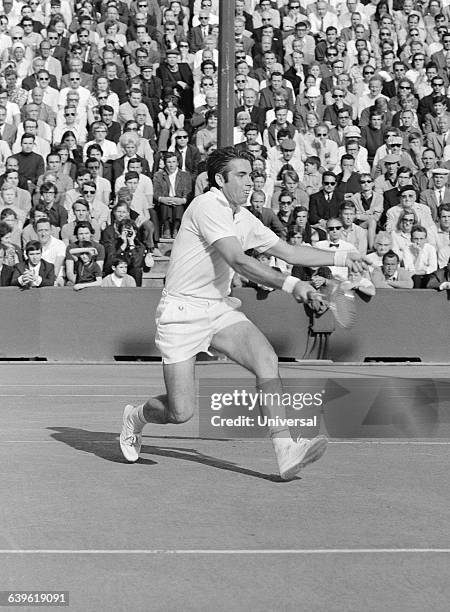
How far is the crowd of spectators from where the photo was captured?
1941 centimetres

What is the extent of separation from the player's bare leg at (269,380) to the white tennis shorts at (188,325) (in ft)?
0.24

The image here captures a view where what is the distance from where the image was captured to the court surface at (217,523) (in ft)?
19.0

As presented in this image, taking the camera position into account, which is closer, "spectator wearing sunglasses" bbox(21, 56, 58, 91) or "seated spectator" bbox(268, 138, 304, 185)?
"seated spectator" bbox(268, 138, 304, 185)

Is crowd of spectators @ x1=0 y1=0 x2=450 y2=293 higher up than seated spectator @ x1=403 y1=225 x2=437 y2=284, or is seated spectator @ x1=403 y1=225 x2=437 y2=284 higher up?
crowd of spectators @ x1=0 y1=0 x2=450 y2=293

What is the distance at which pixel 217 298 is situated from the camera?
8852 mm

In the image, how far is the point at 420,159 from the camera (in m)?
21.6

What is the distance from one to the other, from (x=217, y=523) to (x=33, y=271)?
12085mm

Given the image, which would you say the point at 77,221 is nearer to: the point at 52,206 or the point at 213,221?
the point at 52,206

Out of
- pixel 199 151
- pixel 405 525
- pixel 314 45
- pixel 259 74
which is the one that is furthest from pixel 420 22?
pixel 405 525

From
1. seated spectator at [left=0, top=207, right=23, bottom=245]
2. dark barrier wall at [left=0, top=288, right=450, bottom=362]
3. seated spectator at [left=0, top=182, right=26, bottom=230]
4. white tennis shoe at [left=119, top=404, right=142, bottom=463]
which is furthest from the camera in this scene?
seated spectator at [left=0, top=182, right=26, bottom=230]

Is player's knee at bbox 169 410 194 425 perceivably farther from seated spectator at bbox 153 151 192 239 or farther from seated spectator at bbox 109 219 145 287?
seated spectator at bbox 153 151 192 239

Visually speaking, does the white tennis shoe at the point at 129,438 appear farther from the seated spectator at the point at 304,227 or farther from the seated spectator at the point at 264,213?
the seated spectator at the point at 264,213

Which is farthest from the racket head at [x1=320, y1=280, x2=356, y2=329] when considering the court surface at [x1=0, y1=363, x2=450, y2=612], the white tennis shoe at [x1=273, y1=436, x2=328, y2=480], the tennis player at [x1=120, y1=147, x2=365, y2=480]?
the court surface at [x1=0, y1=363, x2=450, y2=612]

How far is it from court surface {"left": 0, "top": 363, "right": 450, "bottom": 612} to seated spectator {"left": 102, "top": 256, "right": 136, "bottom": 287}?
757 centimetres
